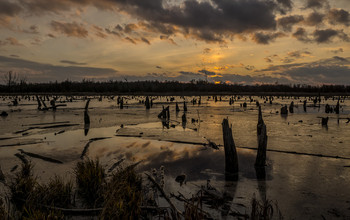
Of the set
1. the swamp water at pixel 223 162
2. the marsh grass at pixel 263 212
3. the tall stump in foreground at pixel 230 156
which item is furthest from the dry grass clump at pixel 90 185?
the tall stump in foreground at pixel 230 156

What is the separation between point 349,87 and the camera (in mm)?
76688

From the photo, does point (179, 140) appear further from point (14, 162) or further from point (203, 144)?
point (14, 162)

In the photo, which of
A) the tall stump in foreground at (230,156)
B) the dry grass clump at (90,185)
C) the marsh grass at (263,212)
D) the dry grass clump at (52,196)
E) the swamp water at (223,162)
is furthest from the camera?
the tall stump in foreground at (230,156)

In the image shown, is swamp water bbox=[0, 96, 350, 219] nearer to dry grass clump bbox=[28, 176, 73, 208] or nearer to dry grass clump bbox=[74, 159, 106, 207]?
dry grass clump bbox=[74, 159, 106, 207]

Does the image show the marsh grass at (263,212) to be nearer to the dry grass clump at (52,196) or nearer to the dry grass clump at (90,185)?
the dry grass clump at (90,185)

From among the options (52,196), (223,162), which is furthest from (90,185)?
(223,162)

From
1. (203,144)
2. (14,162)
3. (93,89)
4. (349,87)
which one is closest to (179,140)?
(203,144)

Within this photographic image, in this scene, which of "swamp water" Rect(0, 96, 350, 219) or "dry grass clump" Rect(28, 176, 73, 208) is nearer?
"dry grass clump" Rect(28, 176, 73, 208)

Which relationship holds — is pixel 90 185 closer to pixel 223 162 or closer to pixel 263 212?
pixel 263 212

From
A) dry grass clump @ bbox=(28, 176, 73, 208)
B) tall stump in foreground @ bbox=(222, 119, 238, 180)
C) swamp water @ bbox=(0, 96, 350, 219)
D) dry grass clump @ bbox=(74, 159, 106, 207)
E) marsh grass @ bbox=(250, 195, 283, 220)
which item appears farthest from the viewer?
tall stump in foreground @ bbox=(222, 119, 238, 180)

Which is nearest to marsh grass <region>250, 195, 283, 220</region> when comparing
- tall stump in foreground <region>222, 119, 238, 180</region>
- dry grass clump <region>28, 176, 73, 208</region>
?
tall stump in foreground <region>222, 119, 238, 180</region>

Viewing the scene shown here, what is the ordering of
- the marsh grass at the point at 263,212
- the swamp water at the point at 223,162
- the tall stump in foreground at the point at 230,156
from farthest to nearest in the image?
the tall stump in foreground at the point at 230,156 < the swamp water at the point at 223,162 < the marsh grass at the point at 263,212

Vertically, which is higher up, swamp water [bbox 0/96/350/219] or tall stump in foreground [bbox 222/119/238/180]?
tall stump in foreground [bbox 222/119/238/180]

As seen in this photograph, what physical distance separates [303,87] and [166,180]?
96.5m
